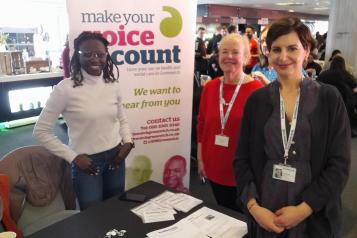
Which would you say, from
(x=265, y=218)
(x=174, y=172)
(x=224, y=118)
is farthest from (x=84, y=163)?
(x=174, y=172)

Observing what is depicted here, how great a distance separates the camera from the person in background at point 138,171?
8.30 feet

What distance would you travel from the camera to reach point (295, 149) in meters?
1.15

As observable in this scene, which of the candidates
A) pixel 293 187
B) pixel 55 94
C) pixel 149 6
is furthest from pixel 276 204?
pixel 149 6

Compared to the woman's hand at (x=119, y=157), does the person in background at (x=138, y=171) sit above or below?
below

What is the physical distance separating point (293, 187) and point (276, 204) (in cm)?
9

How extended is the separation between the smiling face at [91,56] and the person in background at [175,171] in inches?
48.5

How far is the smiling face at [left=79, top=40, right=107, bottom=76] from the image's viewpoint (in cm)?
165

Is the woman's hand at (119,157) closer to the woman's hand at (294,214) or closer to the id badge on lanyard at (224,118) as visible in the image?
the id badge on lanyard at (224,118)

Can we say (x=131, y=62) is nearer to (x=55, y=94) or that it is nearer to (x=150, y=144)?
(x=150, y=144)

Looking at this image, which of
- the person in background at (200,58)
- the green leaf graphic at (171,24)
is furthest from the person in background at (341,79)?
the green leaf graphic at (171,24)

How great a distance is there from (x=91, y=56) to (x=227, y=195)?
110 cm

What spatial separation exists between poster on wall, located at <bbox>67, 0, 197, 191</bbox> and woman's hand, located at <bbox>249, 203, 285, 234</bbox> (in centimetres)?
142

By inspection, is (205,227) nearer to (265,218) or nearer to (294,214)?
(265,218)

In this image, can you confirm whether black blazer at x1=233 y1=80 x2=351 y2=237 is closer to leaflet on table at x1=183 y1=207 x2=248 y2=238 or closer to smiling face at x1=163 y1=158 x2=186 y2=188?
leaflet on table at x1=183 y1=207 x2=248 y2=238
